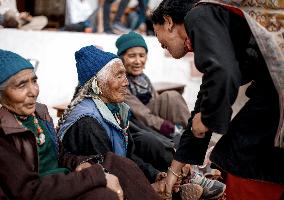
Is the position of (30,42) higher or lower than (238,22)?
lower

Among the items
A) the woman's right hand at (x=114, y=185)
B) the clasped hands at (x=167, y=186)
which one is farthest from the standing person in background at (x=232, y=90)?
the woman's right hand at (x=114, y=185)

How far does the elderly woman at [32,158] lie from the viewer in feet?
6.75

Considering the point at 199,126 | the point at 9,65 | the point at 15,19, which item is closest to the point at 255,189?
the point at 199,126

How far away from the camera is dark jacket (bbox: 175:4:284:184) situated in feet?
5.49

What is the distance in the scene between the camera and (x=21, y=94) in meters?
2.34

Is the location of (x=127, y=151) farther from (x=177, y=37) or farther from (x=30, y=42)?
(x=30, y=42)

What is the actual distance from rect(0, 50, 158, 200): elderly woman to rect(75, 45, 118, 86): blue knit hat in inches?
18.0

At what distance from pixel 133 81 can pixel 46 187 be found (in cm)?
248

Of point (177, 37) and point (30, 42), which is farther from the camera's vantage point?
point (30, 42)

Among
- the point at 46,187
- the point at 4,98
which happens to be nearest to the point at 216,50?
the point at 46,187

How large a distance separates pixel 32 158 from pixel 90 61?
905mm

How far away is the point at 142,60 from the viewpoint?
14.7 ft

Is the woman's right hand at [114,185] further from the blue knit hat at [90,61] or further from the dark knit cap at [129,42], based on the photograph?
the dark knit cap at [129,42]

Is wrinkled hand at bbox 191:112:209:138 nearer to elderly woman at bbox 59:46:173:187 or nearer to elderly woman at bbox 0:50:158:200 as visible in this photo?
elderly woman at bbox 0:50:158:200
